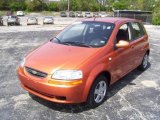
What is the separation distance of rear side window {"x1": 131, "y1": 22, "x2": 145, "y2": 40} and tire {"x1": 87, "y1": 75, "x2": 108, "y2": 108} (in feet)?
6.42

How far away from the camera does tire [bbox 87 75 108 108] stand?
4.53 m

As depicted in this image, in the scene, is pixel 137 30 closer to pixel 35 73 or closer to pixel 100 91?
pixel 100 91

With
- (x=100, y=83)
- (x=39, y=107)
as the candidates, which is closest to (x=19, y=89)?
(x=39, y=107)

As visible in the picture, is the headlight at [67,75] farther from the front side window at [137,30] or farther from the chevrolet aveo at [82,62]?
the front side window at [137,30]

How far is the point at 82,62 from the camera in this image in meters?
4.39

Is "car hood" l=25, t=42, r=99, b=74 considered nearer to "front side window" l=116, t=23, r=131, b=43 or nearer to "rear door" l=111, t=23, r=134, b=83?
"rear door" l=111, t=23, r=134, b=83

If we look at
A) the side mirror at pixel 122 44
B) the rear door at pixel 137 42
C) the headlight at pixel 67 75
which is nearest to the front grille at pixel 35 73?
the headlight at pixel 67 75

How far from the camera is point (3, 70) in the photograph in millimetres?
→ 7227

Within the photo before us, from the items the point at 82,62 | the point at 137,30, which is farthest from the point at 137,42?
the point at 82,62

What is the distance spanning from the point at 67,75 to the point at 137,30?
3.26m

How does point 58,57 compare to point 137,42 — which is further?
point 137,42

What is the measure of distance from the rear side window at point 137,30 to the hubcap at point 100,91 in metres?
1.94

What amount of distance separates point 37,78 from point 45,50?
87 centimetres

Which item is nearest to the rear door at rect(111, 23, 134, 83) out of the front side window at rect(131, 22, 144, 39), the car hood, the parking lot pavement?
the front side window at rect(131, 22, 144, 39)
